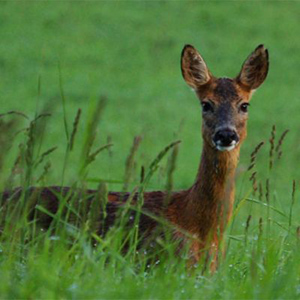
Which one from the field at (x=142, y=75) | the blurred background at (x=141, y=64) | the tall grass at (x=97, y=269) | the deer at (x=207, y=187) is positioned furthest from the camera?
the blurred background at (x=141, y=64)

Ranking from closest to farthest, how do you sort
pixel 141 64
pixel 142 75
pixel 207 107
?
1. pixel 207 107
2. pixel 142 75
3. pixel 141 64

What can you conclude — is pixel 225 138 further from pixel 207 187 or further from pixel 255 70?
pixel 255 70

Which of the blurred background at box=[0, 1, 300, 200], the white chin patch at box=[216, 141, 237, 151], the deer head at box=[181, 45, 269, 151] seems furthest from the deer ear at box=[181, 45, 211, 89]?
the blurred background at box=[0, 1, 300, 200]

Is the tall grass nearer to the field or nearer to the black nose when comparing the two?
the black nose

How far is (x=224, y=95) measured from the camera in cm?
773

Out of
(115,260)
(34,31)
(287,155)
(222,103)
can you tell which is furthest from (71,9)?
(115,260)

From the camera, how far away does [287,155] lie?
1634 cm

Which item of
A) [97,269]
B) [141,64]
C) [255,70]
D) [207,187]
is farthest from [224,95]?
[141,64]

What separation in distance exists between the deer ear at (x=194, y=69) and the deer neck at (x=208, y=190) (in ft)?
2.15

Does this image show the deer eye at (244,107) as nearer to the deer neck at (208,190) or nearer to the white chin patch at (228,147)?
the deer neck at (208,190)

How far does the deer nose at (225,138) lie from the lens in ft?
23.7

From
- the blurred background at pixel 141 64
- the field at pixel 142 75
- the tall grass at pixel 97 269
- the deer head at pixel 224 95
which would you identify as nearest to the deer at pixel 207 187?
the deer head at pixel 224 95

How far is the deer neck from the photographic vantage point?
7.20 m

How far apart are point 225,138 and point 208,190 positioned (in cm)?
33
